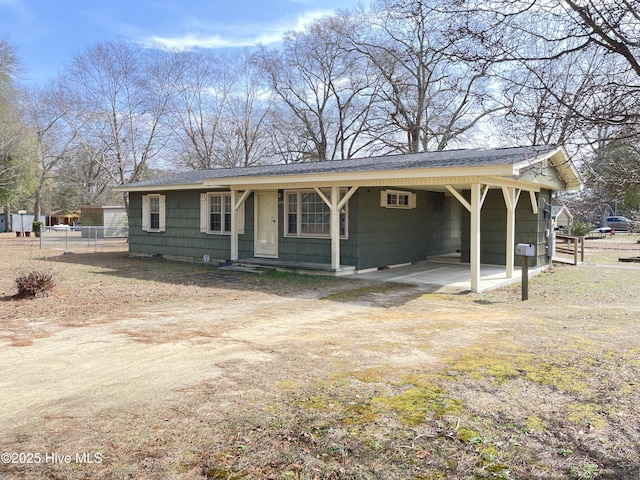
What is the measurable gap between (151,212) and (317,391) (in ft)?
42.8

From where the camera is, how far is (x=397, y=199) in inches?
491

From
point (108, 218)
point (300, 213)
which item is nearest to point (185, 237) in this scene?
point (300, 213)

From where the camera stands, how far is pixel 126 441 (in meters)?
2.81

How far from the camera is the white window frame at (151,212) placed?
584 inches

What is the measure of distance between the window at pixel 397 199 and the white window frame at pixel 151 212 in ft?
23.3

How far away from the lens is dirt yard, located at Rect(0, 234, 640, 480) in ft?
8.65

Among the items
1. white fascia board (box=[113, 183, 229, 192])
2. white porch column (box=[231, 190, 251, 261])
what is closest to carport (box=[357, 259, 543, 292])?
white porch column (box=[231, 190, 251, 261])

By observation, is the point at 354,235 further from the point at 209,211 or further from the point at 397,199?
the point at 209,211

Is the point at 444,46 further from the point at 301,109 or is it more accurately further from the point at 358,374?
the point at 301,109

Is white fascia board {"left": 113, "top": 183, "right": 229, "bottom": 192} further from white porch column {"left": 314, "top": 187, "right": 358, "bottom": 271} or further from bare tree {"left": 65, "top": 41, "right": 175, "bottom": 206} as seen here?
bare tree {"left": 65, "top": 41, "right": 175, "bottom": 206}

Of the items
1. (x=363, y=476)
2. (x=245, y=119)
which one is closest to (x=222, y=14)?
(x=363, y=476)

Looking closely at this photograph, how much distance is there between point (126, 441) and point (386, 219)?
9.78 meters

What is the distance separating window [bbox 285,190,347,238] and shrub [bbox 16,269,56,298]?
5780mm

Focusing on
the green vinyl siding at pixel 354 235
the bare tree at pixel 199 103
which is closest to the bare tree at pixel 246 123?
the bare tree at pixel 199 103
